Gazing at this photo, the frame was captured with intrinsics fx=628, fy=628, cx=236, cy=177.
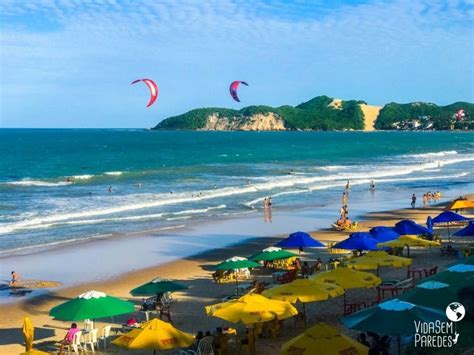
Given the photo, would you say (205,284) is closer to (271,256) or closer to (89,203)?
(271,256)

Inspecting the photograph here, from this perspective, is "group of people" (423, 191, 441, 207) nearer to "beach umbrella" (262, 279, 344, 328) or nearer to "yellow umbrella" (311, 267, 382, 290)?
"yellow umbrella" (311, 267, 382, 290)

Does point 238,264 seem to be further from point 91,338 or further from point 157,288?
point 91,338

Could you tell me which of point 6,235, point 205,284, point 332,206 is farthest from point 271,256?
point 332,206

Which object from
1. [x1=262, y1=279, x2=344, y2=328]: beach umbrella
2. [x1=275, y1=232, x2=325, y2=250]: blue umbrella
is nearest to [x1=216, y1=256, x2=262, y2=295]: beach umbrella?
[x1=275, y1=232, x2=325, y2=250]: blue umbrella

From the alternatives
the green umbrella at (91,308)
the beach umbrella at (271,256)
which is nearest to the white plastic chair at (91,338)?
the green umbrella at (91,308)

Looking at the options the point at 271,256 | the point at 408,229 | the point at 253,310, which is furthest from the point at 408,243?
the point at 253,310

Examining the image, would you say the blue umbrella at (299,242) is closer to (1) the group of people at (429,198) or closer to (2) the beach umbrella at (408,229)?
(2) the beach umbrella at (408,229)

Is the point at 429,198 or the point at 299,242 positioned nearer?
the point at 299,242
